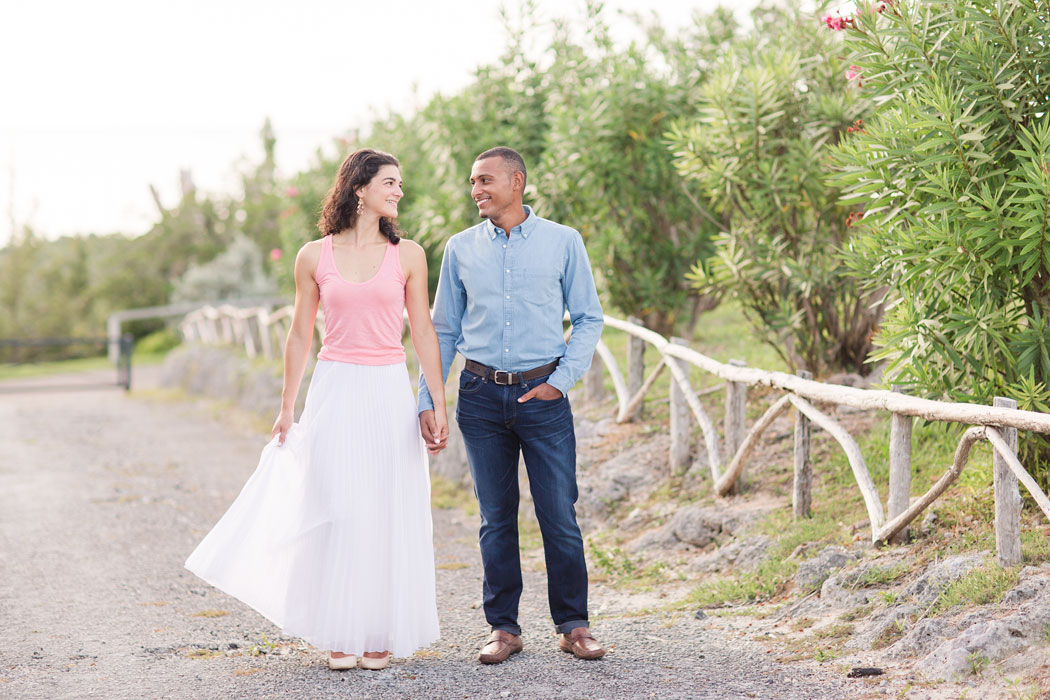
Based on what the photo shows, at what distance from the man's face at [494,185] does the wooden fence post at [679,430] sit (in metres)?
3.10

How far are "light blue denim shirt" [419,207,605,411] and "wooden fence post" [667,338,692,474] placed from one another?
9.23 ft

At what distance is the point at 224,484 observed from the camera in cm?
942

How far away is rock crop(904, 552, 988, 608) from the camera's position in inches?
166

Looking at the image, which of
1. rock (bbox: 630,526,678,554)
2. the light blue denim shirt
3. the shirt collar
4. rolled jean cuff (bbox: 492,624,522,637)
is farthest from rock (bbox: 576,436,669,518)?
the shirt collar

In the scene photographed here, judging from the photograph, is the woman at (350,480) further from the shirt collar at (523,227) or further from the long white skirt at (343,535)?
the shirt collar at (523,227)

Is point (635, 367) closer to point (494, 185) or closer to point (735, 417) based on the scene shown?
point (735, 417)

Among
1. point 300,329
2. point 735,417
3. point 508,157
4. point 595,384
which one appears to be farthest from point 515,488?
point 595,384

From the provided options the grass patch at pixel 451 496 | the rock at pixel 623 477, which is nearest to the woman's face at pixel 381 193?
the rock at pixel 623 477

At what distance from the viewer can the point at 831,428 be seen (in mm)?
5250

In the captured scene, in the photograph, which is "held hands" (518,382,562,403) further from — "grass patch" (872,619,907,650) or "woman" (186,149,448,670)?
"grass patch" (872,619,907,650)

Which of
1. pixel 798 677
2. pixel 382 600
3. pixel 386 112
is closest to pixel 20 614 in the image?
pixel 382 600

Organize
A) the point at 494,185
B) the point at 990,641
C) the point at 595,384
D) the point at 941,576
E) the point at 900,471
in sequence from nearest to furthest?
the point at 990,641, the point at 494,185, the point at 941,576, the point at 900,471, the point at 595,384

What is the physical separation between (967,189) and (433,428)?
2453mm

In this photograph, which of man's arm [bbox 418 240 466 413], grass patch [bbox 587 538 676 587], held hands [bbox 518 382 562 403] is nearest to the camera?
held hands [bbox 518 382 562 403]
